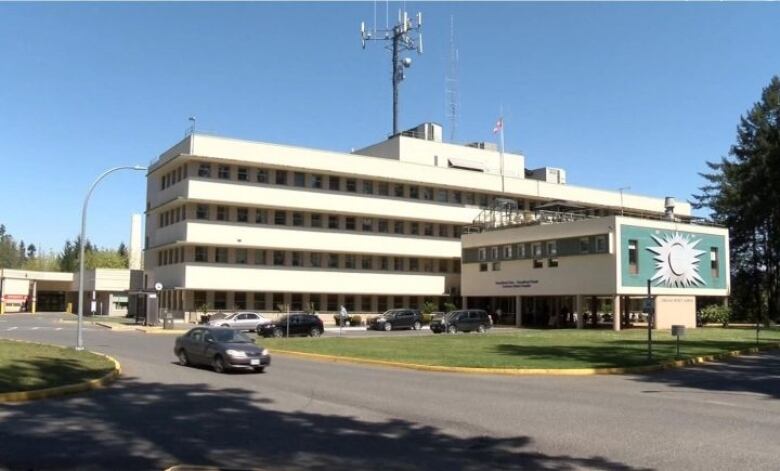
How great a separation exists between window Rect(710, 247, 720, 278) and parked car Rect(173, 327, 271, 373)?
43905mm

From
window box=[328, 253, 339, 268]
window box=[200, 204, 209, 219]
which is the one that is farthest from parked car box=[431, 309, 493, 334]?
window box=[200, 204, 209, 219]

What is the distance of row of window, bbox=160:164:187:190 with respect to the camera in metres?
58.2

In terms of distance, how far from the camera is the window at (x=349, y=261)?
63.6 m

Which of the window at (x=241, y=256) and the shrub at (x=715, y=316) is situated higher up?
the window at (x=241, y=256)

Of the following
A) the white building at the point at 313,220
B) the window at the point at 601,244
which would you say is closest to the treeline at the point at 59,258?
the white building at the point at 313,220

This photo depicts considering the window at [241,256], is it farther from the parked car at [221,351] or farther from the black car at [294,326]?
the parked car at [221,351]

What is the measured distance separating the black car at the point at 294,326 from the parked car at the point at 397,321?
7.84 m

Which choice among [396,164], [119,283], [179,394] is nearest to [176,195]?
[396,164]

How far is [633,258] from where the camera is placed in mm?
50281

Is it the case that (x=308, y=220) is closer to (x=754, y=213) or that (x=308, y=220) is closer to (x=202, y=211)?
(x=202, y=211)

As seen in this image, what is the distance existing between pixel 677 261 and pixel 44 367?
45.2 meters

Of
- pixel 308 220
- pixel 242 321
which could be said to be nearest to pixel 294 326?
pixel 242 321

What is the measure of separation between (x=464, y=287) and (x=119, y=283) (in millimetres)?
38770

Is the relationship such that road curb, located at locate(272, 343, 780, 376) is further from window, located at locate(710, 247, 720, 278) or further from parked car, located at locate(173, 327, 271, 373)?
window, located at locate(710, 247, 720, 278)
